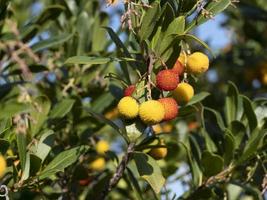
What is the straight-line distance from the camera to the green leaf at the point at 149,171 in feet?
5.74

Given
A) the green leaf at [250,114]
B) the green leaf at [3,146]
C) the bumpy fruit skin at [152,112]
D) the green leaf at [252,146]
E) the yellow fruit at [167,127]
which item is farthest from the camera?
the yellow fruit at [167,127]

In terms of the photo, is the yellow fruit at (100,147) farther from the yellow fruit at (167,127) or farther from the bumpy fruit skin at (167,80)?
the bumpy fruit skin at (167,80)

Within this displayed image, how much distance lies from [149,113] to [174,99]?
0.66 ft

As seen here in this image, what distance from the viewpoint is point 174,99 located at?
5.72 feet

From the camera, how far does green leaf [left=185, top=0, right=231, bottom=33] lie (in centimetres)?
170

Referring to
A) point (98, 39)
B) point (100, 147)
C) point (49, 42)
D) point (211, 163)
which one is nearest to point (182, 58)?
point (211, 163)

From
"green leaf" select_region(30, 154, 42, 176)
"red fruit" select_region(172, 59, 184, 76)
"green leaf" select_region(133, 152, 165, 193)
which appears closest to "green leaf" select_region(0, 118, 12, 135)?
"green leaf" select_region(30, 154, 42, 176)

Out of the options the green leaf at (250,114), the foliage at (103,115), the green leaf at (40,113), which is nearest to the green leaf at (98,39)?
the foliage at (103,115)

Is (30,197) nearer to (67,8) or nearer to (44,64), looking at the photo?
(44,64)

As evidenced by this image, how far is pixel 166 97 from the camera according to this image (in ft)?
5.69

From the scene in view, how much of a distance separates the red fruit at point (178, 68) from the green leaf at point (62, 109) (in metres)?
0.56

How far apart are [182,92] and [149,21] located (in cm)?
23

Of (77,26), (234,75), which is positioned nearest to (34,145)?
(77,26)

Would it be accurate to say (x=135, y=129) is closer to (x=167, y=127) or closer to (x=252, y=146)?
(x=252, y=146)
